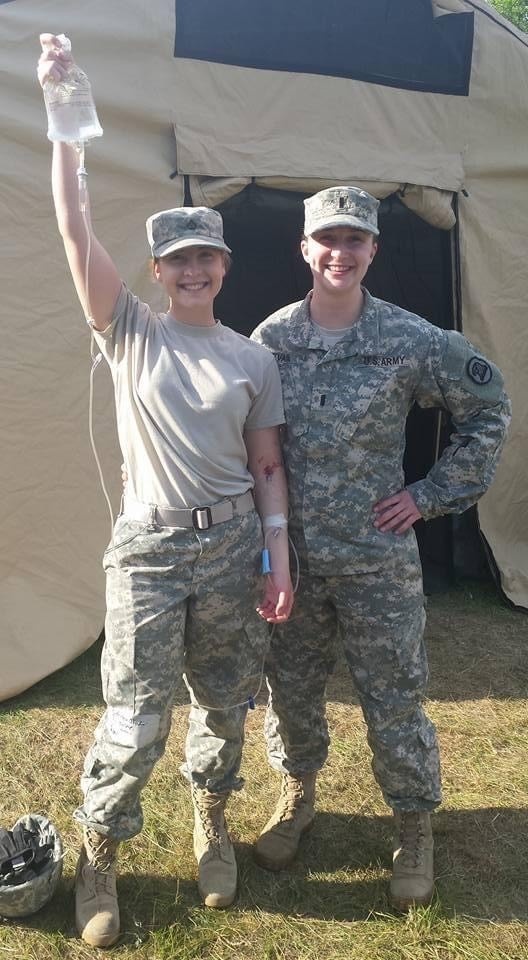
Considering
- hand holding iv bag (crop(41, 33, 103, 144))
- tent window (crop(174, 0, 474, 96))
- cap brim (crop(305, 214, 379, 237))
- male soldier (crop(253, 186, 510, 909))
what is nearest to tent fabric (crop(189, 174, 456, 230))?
tent window (crop(174, 0, 474, 96))

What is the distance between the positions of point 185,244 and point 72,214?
0.83 feet

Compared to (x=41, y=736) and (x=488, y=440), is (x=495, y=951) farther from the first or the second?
(x=41, y=736)

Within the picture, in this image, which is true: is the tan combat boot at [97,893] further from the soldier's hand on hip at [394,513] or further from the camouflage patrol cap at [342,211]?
the camouflage patrol cap at [342,211]

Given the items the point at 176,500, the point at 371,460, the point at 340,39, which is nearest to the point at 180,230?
the point at 176,500

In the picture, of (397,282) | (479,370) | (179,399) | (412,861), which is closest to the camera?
(179,399)

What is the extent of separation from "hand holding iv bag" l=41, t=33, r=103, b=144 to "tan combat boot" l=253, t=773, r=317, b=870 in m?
1.83

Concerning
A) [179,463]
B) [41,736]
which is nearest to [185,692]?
[41,736]

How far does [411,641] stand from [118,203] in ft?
7.26

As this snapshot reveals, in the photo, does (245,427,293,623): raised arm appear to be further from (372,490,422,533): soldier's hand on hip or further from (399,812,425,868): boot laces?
(399,812,425,868): boot laces

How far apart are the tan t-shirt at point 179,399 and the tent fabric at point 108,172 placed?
1.48m

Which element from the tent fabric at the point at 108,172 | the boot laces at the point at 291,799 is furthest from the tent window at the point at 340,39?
the boot laces at the point at 291,799

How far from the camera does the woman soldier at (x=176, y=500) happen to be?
6.31 feet

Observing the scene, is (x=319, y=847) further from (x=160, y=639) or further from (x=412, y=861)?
(x=160, y=639)

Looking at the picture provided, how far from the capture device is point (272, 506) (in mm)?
2100
